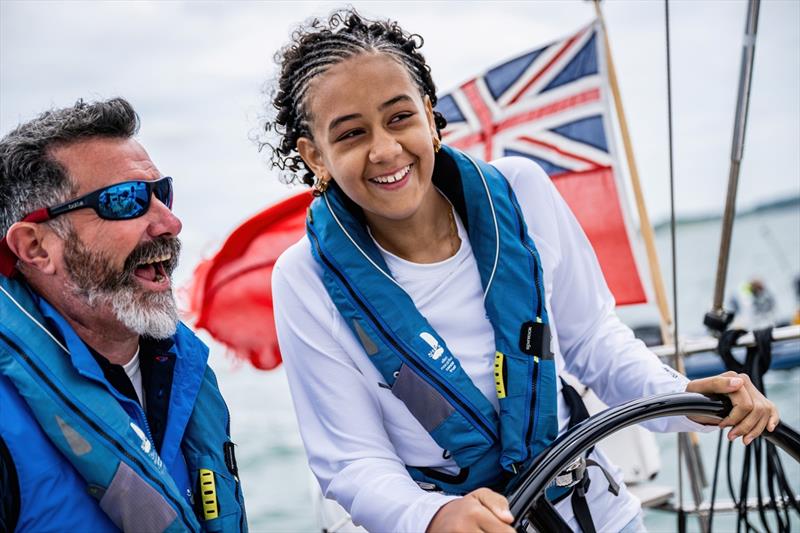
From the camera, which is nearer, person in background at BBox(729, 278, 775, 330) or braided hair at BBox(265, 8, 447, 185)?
braided hair at BBox(265, 8, 447, 185)

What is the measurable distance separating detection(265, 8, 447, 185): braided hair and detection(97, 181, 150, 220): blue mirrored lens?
0.32 m

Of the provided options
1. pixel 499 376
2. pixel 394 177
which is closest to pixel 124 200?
pixel 394 177

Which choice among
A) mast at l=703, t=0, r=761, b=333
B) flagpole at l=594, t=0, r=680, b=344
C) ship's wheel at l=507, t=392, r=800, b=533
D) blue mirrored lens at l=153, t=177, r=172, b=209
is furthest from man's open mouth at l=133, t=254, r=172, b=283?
flagpole at l=594, t=0, r=680, b=344

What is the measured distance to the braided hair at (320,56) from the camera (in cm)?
166

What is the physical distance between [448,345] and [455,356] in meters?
0.03

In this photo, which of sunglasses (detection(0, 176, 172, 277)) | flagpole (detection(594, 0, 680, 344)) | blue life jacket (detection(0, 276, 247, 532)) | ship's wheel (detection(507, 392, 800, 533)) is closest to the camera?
ship's wheel (detection(507, 392, 800, 533))

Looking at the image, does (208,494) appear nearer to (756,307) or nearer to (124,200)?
(124,200)

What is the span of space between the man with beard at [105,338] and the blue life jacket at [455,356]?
0.32 metres

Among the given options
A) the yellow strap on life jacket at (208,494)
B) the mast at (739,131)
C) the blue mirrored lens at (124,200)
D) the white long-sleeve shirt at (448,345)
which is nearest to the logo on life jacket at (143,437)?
the yellow strap on life jacket at (208,494)

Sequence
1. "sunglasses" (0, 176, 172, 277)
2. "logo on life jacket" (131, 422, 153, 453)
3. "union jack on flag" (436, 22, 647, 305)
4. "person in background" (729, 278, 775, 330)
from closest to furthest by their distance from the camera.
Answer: "logo on life jacket" (131, 422, 153, 453)
"sunglasses" (0, 176, 172, 277)
"union jack on flag" (436, 22, 647, 305)
"person in background" (729, 278, 775, 330)

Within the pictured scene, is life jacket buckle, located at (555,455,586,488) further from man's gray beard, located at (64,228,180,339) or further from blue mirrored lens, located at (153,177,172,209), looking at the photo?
blue mirrored lens, located at (153,177,172,209)

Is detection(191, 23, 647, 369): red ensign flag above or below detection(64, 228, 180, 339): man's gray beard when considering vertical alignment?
above

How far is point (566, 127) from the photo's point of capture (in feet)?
14.1

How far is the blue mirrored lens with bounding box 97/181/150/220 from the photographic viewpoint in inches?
62.9
